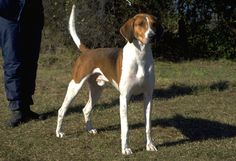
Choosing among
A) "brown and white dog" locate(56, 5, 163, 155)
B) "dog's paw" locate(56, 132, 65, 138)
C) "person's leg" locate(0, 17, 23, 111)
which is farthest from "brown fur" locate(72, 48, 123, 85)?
"person's leg" locate(0, 17, 23, 111)

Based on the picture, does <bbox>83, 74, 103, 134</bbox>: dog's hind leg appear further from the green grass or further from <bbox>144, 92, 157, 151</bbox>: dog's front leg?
<bbox>144, 92, 157, 151</bbox>: dog's front leg

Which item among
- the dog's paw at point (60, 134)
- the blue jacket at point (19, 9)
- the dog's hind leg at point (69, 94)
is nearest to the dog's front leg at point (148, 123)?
the dog's hind leg at point (69, 94)

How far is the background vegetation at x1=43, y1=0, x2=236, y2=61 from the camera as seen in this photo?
13391 millimetres

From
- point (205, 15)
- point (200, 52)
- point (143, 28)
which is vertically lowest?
point (200, 52)

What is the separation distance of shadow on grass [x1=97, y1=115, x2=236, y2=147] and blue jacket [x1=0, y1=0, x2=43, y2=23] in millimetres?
1890

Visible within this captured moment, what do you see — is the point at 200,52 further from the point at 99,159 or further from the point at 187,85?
the point at 99,159

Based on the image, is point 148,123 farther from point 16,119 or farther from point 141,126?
point 16,119

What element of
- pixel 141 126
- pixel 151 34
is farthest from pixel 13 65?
pixel 151 34

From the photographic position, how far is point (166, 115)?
8.40 meters

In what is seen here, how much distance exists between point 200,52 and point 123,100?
8653 millimetres

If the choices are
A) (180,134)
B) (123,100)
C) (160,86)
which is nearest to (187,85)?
(160,86)

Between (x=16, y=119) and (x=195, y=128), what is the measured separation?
2.48 meters

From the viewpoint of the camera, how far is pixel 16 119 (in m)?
7.96

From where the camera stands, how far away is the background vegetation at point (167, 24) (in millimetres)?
→ 13391
